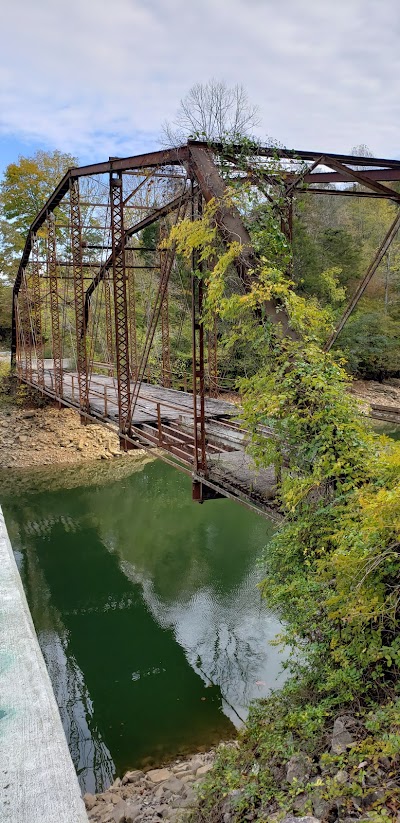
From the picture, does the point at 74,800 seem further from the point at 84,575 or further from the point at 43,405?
the point at 43,405

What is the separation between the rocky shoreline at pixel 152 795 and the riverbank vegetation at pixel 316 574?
944 mm

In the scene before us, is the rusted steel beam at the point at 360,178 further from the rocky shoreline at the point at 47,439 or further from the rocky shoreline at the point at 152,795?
the rocky shoreline at the point at 47,439

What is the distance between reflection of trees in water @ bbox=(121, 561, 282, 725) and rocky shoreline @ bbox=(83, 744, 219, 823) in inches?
42.5

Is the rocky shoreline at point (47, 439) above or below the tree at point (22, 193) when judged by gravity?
below

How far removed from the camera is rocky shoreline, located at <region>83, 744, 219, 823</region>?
4.26 m

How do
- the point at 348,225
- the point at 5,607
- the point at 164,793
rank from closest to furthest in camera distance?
the point at 5,607, the point at 164,793, the point at 348,225

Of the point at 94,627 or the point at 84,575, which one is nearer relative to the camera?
the point at 94,627

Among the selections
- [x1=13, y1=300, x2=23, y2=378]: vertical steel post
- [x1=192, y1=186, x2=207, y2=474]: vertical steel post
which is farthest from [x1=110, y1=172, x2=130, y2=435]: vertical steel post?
[x1=13, y1=300, x2=23, y2=378]: vertical steel post

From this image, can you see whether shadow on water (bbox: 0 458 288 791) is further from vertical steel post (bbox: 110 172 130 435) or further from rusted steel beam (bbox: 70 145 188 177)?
rusted steel beam (bbox: 70 145 188 177)

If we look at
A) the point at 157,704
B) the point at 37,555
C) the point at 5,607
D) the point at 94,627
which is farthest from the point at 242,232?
the point at 37,555

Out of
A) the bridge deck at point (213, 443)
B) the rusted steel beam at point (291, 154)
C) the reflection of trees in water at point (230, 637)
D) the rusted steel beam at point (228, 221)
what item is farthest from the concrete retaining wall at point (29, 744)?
the rusted steel beam at point (291, 154)

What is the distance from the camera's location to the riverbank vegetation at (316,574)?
8.49ft

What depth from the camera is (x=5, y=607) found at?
4.09m

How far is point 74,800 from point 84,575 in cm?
788
